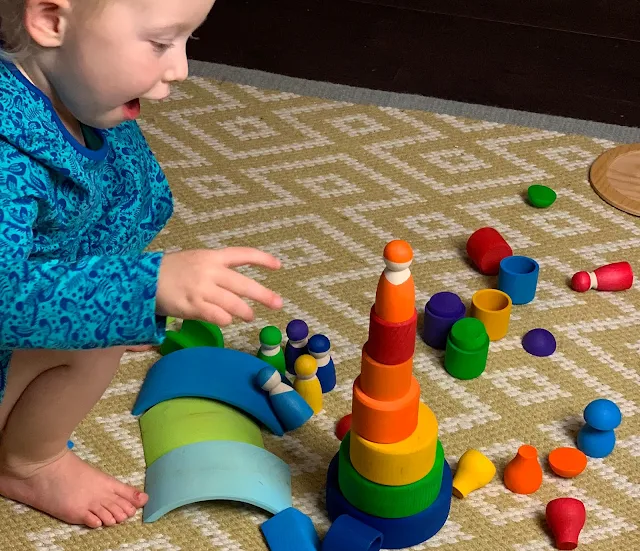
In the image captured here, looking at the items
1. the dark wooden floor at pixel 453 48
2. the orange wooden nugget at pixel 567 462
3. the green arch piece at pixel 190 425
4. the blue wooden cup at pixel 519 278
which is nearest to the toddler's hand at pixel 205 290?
the green arch piece at pixel 190 425

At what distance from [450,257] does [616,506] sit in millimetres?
422

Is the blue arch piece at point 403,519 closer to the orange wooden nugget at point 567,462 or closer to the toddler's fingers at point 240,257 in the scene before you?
the orange wooden nugget at point 567,462

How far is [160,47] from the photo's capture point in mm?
753

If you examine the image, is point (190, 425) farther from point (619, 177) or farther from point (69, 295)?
point (619, 177)

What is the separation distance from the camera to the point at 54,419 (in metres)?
0.96

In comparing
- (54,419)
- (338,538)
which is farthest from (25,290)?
(338,538)

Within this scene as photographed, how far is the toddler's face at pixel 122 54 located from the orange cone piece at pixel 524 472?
1.67ft

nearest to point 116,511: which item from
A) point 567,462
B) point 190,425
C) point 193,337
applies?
point 190,425

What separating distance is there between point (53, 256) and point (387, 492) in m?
0.38

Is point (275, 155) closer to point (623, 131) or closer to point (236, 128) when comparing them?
point (236, 128)

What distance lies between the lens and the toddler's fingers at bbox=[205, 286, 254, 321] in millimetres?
719

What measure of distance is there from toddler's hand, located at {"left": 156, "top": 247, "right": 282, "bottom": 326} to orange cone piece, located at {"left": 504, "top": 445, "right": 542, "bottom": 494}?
393mm

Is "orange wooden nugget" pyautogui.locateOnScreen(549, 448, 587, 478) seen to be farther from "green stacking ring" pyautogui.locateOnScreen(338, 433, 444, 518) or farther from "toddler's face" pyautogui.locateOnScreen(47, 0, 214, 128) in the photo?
"toddler's face" pyautogui.locateOnScreen(47, 0, 214, 128)

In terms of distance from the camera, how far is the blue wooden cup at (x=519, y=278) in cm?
121
